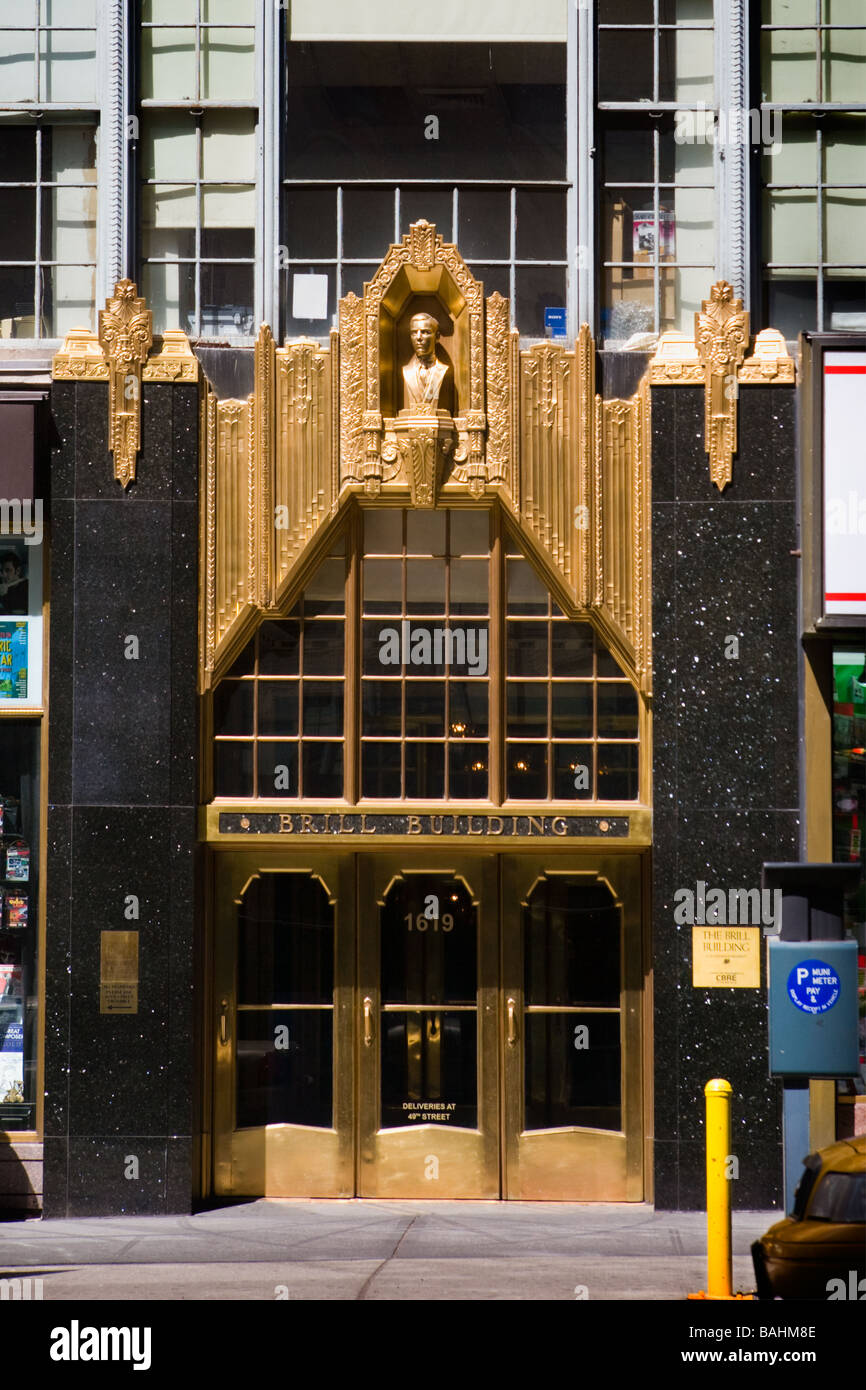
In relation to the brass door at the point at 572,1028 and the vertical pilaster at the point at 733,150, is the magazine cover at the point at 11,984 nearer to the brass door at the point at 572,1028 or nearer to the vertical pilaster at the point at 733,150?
the brass door at the point at 572,1028

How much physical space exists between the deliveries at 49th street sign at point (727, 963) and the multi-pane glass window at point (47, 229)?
21.7ft

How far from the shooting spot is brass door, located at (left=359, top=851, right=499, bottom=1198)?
12.5 meters

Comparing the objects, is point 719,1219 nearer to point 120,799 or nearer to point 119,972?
point 119,972

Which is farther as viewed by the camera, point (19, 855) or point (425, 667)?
point (425, 667)

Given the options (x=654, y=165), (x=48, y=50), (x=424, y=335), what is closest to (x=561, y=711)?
(x=424, y=335)

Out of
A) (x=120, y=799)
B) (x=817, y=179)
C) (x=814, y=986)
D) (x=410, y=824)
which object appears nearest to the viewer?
(x=814, y=986)

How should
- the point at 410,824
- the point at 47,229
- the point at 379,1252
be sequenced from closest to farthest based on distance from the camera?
1. the point at 379,1252
2. the point at 410,824
3. the point at 47,229

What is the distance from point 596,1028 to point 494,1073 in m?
0.81

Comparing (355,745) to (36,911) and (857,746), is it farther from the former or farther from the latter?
(857,746)

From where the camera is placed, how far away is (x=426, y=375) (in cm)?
1262

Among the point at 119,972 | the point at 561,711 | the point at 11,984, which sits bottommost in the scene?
the point at 11,984

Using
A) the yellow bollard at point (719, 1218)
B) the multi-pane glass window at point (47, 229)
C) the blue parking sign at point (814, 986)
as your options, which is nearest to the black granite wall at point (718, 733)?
the blue parking sign at point (814, 986)

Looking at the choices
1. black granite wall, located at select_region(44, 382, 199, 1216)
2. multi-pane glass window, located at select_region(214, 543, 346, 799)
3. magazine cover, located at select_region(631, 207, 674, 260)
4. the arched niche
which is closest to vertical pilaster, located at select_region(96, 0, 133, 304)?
black granite wall, located at select_region(44, 382, 199, 1216)

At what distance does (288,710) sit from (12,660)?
2.06m
